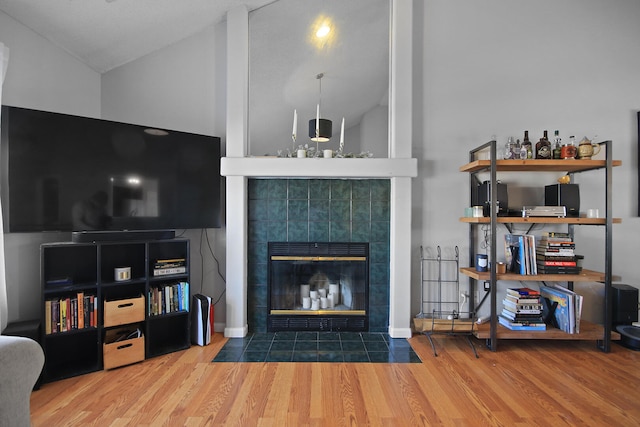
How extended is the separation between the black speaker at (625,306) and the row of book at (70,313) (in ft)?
13.3

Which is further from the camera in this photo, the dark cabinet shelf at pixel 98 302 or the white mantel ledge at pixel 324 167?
the white mantel ledge at pixel 324 167

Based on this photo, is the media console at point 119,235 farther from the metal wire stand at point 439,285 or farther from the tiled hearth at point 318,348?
the metal wire stand at point 439,285

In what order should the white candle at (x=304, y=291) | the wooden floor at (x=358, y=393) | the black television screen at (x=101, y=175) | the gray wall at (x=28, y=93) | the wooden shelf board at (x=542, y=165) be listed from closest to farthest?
the wooden floor at (x=358, y=393) < the black television screen at (x=101, y=175) < the gray wall at (x=28, y=93) < the wooden shelf board at (x=542, y=165) < the white candle at (x=304, y=291)

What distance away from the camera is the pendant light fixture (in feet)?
9.17

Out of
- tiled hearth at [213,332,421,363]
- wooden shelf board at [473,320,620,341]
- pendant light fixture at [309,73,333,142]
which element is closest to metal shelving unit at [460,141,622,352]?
wooden shelf board at [473,320,620,341]

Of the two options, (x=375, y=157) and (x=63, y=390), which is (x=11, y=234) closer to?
(x=63, y=390)

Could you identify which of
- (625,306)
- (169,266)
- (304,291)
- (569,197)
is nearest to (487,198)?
(569,197)

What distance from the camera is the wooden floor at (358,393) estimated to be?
1636mm

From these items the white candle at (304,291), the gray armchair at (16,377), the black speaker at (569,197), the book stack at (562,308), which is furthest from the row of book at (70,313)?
the black speaker at (569,197)

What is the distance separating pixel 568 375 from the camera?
2100 millimetres

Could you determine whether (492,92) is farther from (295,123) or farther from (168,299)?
(168,299)

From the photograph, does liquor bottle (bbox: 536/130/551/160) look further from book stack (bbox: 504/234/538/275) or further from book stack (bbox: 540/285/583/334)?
book stack (bbox: 540/285/583/334)

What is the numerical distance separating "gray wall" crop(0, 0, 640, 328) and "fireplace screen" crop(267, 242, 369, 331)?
1.60 ft

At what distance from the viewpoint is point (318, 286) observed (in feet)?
9.74
